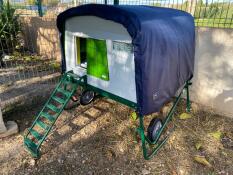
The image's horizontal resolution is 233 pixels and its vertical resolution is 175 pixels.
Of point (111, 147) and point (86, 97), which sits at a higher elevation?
point (86, 97)

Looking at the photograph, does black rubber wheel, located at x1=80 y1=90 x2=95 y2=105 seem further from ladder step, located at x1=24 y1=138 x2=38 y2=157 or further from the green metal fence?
the green metal fence

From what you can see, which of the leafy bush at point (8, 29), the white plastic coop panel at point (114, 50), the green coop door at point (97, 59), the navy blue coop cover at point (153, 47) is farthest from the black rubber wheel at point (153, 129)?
the leafy bush at point (8, 29)

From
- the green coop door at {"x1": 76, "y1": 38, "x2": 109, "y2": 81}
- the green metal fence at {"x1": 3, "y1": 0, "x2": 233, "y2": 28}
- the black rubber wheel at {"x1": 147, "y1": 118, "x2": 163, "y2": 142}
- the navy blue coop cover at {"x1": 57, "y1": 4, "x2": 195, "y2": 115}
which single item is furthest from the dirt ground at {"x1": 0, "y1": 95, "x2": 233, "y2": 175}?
the green metal fence at {"x1": 3, "y1": 0, "x2": 233, "y2": 28}

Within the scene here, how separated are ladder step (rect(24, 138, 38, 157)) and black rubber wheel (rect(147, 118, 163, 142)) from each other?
169cm

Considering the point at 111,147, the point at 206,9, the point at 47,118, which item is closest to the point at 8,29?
the point at 47,118

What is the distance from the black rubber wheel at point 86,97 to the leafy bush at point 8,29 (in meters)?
3.41

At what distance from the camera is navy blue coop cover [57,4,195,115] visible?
8.34ft

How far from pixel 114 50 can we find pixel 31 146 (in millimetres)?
1874

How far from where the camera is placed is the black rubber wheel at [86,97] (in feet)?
14.8

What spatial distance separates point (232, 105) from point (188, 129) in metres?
1.01

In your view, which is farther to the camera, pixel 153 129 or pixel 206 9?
pixel 206 9

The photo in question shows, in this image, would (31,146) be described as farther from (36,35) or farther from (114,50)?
(36,35)

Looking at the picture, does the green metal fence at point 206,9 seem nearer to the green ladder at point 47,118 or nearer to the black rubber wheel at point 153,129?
the black rubber wheel at point 153,129

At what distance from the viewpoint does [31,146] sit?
3.27 m
